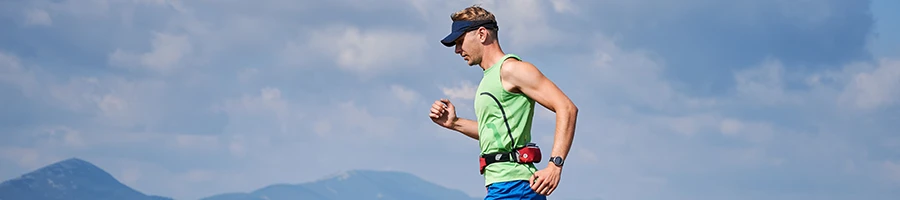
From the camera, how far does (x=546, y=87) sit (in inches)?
258

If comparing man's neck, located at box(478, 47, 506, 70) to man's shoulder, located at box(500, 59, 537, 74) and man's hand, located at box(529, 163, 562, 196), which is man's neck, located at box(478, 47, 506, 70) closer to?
man's shoulder, located at box(500, 59, 537, 74)

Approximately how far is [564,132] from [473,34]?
950 millimetres

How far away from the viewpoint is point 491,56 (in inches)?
270

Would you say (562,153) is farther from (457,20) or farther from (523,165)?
(457,20)

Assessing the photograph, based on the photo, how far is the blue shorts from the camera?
6.53 meters

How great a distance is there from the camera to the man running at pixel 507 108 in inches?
254

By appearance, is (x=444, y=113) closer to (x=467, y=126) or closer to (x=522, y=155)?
(x=467, y=126)

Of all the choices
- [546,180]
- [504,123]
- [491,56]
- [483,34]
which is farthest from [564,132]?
[483,34]

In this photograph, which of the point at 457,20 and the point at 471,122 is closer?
the point at 457,20

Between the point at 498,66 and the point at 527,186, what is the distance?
80 cm

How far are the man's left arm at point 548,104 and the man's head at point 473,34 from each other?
1.00 feet

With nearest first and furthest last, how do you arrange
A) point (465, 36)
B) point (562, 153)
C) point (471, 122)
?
point (562, 153) < point (465, 36) < point (471, 122)

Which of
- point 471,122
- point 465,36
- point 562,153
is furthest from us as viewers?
point 471,122

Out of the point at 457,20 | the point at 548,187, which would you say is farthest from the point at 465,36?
the point at 548,187
